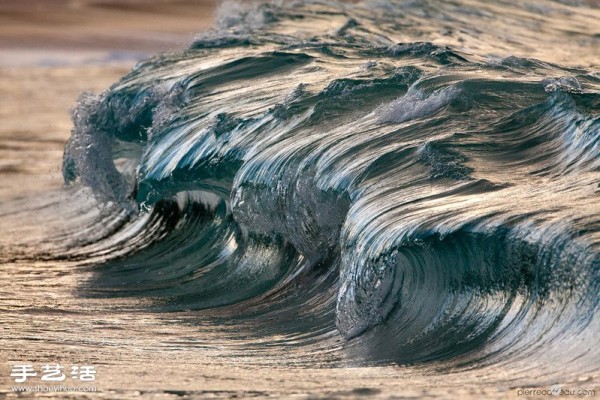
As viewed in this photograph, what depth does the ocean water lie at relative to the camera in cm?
438

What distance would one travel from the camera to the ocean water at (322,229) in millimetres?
4375

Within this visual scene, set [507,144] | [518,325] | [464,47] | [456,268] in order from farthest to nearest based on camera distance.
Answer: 1. [464,47]
2. [507,144]
3. [456,268]
4. [518,325]

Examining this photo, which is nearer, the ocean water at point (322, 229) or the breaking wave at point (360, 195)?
the ocean water at point (322, 229)

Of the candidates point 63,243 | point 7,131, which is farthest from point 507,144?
point 7,131

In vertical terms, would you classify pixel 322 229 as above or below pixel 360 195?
below

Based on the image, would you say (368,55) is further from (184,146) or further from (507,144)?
(507,144)

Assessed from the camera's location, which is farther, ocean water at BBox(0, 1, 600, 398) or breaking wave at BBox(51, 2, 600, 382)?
breaking wave at BBox(51, 2, 600, 382)

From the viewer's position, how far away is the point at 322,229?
584cm

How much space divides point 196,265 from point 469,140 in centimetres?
186

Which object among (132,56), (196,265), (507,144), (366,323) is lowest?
(132,56)

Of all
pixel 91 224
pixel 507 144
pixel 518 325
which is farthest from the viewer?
pixel 91 224

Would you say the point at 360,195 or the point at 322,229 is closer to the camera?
the point at 360,195

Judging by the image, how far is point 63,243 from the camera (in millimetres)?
8227

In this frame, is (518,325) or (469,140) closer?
(518,325)
